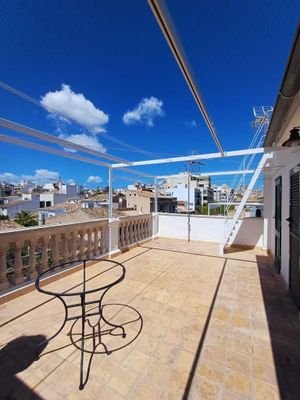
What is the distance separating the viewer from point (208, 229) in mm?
6457

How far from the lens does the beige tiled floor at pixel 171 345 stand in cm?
141

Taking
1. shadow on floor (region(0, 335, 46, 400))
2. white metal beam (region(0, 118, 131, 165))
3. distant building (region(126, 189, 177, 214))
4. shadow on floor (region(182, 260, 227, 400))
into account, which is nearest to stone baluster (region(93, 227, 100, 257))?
white metal beam (region(0, 118, 131, 165))

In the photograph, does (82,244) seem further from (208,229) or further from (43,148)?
(208,229)

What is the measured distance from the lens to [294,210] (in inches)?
108

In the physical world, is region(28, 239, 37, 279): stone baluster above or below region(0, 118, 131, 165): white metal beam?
below

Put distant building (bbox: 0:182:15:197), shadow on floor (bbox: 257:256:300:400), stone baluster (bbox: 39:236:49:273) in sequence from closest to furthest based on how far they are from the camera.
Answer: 1. shadow on floor (bbox: 257:256:300:400)
2. stone baluster (bbox: 39:236:49:273)
3. distant building (bbox: 0:182:15:197)

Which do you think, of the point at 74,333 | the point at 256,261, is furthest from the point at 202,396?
the point at 256,261

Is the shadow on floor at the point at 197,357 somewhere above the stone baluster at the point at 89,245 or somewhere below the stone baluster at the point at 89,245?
below

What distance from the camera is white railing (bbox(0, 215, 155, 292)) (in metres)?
2.69

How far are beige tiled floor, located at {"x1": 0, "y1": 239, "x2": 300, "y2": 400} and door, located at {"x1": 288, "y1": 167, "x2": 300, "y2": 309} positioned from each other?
24cm

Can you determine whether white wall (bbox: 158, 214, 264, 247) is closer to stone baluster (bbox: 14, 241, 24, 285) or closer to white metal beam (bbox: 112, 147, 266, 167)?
white metal beam (bbox: 112, 147, 266, 167)

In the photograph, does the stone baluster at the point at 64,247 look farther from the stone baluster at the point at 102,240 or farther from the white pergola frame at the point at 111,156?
the white pergola frame at the point at 111,156

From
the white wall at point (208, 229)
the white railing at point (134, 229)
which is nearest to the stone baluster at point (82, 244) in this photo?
the white railing at point (134, 229)

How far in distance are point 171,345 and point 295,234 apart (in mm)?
2191
